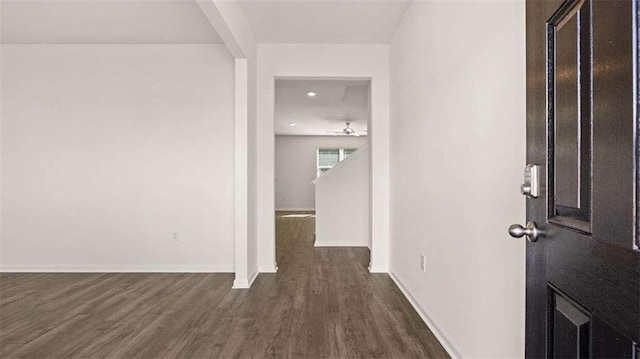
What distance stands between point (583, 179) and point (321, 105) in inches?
250

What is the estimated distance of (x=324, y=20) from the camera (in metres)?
3.37

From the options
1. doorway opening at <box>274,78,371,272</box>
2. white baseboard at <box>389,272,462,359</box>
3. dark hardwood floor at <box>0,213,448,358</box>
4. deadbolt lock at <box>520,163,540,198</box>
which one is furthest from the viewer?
doorway opening at <box>274,78,371,272</box>

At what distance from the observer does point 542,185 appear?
0.89 m

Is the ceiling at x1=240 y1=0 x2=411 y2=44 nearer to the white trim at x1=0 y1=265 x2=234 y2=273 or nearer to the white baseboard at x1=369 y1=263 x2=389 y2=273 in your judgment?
the white baseboard at x1=369 y1=263 x2=389 y2=273

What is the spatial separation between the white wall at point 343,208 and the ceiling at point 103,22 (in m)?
2.55

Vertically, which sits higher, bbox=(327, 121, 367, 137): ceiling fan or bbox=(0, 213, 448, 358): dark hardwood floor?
bbox=(327, 121, 367, 137): ceiling fan

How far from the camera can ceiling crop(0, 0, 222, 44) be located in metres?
3.09

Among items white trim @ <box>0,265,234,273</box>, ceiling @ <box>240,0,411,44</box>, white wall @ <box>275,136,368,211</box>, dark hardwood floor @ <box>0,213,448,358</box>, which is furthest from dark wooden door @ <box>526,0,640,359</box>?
white wall @ <box>275,136,368,211</box>

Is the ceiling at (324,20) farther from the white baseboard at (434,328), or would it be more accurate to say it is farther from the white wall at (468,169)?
the white baseboard at (434,328)

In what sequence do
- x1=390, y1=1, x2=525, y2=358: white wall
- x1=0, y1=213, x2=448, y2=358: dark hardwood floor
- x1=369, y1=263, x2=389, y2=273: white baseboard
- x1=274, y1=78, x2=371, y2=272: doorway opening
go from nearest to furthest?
1. x1=390, y1=1, x2=525, y2=358: white wall
2. x1=0, y1=213, x2=448, y2=358: dark hardwood floor
3. x1=369, y1=263, x2=389, y2=273: white baseboard
4. x1=274, y1=78, x2=371, y2=272: doorway opening

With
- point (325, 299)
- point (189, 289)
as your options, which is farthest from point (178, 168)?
point (325, 299)

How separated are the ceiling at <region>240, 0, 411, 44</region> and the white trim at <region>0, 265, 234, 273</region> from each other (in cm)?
250

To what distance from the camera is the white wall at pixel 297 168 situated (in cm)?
1120

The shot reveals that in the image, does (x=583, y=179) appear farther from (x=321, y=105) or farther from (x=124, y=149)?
(x=321, y=105)
